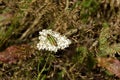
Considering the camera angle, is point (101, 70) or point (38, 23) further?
point (38, 23)

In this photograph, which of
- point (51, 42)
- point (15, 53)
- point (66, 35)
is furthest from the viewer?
point (66, 35)

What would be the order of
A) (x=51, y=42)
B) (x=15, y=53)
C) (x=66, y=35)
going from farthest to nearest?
(x=66, y=35), (x=15, y=53), (x=51, y=42)

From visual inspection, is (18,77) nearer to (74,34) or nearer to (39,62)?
(39,62)

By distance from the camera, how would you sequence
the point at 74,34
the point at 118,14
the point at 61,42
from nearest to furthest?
the point at 61,42
the point at 74,34
the point at 118,14

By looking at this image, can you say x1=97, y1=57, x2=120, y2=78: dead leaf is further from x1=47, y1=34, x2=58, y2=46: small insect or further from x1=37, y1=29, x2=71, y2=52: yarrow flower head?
x1=47, y1=34, x2=58, y2=46: small insect

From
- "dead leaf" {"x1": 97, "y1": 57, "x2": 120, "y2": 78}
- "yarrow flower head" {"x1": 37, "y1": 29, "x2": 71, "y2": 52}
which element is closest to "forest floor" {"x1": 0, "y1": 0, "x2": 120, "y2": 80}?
"dead leaf" {"x1": 97, "y1": 57, "x2": 120, "y2": 78}

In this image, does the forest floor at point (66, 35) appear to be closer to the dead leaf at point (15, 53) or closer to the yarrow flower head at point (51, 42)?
the dead leaf at point (15, 53)

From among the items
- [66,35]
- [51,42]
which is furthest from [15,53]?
[66,35]

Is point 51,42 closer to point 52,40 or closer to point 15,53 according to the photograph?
point 52,40

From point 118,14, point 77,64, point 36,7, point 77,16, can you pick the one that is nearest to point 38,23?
point 36,7
